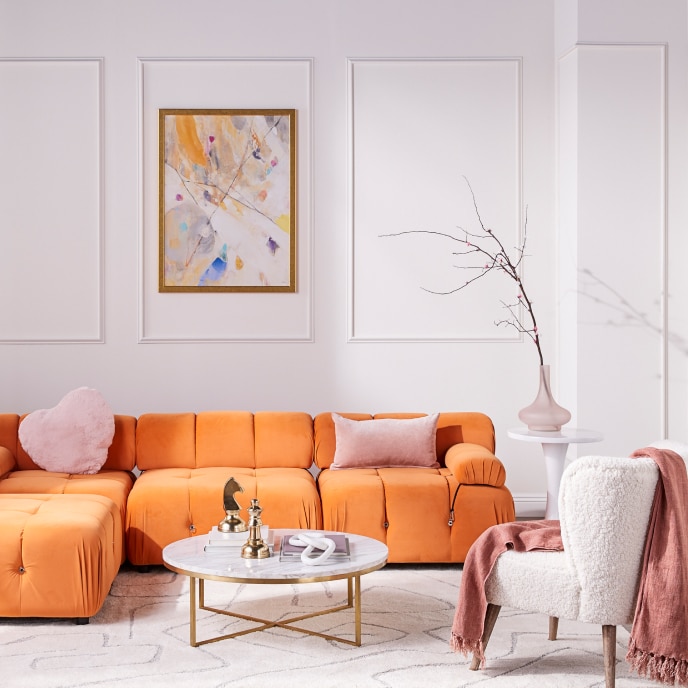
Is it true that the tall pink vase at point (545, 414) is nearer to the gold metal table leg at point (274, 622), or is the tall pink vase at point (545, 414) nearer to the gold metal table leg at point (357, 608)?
the gold metal table leg at point (274, 622)

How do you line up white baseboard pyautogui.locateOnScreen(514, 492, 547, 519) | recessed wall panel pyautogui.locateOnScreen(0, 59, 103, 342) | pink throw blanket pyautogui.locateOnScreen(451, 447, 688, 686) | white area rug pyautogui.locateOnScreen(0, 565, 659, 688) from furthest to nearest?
white baseboard pyautogui.locateOnScreen(514, 492, 547, 519)
recessed wall panel pyautogui.locateOnScreen(0, 59, 103, 342)
white area rug pyautogui.locateOnScreen(0, 565, 659, 688)
pink throw blanket pyautogui.locateOnScreen(451, 447, 688, 686)

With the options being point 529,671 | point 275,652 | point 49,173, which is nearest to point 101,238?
point 49,173

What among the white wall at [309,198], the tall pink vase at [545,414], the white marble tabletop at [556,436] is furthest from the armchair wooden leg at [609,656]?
the white wall at [309,198]

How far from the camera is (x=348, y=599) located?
3.61 m

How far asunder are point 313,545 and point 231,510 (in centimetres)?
38

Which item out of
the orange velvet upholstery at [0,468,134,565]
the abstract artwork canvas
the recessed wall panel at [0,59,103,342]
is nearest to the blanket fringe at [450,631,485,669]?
the orange velvet upholstery at [0,468,134,565]

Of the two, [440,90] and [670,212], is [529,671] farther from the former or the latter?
[440,90]

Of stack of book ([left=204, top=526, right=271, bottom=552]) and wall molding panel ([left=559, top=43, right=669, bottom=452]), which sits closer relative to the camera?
stack of book ([left=204, top=526, right=271, bottom=552])

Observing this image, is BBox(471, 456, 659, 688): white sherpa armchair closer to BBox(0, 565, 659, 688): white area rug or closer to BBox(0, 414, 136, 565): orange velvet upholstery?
BBox(0, 565, 659, 688): white area rug

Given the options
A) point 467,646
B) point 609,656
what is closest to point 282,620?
point 467,646

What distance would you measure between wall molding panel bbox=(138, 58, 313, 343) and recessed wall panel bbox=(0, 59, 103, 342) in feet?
0.97

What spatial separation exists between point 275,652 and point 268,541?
47 centimetres

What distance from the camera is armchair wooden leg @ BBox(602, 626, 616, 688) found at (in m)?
2.72

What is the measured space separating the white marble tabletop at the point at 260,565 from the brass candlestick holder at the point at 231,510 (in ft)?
0.28
